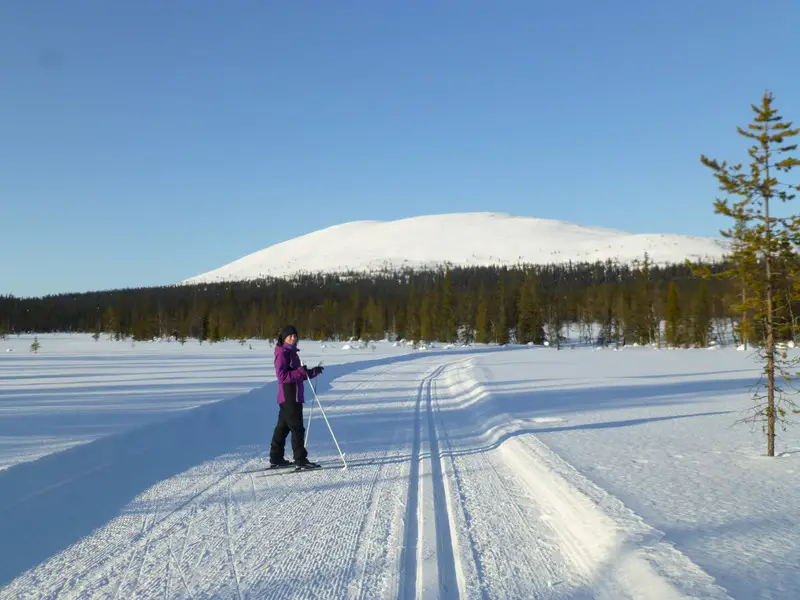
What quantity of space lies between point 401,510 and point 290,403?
3.09 m

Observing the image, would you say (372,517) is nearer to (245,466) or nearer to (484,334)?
(245,466)

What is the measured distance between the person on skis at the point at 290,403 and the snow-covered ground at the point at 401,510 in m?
0.32

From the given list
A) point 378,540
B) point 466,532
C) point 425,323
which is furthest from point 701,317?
point 378,540

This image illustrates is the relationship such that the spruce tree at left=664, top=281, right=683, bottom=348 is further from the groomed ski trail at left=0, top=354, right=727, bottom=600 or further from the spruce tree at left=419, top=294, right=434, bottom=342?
the groomed ski trail at left=0, top=354, right=727, bottom=600

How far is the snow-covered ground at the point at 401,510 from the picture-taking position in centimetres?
478

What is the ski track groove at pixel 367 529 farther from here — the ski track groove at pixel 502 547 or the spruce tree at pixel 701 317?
the spruce tree at pixel 701 317

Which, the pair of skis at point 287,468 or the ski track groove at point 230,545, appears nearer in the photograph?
the ski track groove at point 230,545

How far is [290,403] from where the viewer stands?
30.1ft

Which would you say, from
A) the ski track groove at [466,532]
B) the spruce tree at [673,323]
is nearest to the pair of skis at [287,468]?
the ski track groove at [466,532]

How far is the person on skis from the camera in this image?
9.10 meters

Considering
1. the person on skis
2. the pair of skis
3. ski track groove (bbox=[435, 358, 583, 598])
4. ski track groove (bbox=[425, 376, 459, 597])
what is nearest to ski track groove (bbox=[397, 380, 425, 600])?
ski track groove (bbox=[425, 376, 459, 597])

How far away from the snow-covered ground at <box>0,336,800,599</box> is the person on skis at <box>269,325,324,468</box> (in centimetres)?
32

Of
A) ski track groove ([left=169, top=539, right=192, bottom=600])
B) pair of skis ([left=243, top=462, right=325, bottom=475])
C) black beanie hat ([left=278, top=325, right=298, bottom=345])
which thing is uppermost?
black beanie hat ([left=278, top=325, right=298, bottom=345])

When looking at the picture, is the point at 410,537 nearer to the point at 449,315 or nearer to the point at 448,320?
the point at 448,320
